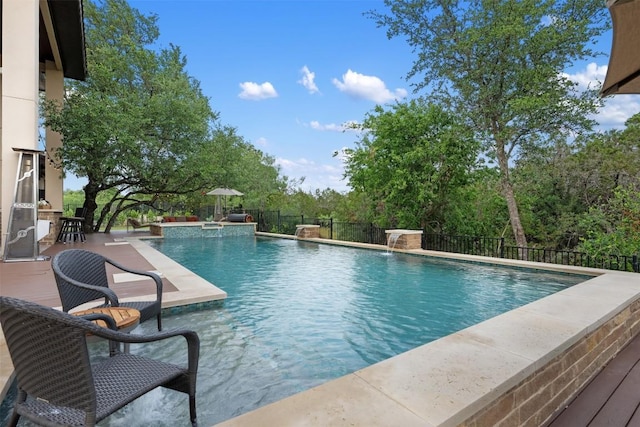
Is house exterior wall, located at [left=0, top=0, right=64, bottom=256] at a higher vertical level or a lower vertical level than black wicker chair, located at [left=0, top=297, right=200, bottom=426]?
higher

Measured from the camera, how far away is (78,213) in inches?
482

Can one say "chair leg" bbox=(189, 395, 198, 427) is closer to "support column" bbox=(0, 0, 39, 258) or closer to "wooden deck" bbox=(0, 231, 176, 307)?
"wooden deck" bbox=(0, 231, 176, 307)

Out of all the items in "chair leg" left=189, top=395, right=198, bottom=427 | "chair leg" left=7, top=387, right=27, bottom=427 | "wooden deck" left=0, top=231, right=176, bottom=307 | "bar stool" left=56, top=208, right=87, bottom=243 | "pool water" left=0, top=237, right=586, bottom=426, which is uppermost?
"bar stool" left=56, top=208, right=87, bottom=243

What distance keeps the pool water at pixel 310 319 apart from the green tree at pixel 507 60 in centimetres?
516

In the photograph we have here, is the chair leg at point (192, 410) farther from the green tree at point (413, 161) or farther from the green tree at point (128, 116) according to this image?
the green tree at point (128, 116)

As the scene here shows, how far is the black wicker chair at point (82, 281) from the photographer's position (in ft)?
7.99

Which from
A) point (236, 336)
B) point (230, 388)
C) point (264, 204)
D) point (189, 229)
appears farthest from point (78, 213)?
point (230, 388)

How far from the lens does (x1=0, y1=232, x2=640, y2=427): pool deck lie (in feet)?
4.86

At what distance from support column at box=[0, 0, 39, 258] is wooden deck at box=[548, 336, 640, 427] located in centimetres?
866

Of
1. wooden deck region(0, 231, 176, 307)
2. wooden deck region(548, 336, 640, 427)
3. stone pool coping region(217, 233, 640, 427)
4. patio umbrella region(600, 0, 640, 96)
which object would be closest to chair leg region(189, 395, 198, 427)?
stone pool coping region(217, 233, 640, 427)

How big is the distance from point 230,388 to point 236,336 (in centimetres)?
100

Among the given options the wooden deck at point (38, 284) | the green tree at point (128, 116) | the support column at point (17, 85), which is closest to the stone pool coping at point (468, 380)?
the wooden deck at point (38, 284)

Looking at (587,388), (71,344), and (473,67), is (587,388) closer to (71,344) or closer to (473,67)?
(71,344)

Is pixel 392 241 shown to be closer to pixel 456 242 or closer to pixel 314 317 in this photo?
pixel 456 242
